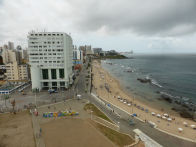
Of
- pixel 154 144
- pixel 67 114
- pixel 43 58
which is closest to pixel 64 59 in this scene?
pixel 43 58

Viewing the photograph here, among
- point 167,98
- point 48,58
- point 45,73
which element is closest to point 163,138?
point 167,98

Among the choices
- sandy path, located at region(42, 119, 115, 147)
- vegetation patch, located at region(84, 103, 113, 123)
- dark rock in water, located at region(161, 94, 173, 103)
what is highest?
vegetation patch, located at region(84, 103, 113, 123)

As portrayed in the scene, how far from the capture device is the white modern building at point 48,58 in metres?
49.2

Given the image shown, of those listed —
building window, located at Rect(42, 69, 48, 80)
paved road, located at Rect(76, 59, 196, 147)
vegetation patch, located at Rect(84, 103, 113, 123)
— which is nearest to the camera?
paved road, located at Rect(76, 59, 196, 147)

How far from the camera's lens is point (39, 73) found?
49.7 meters

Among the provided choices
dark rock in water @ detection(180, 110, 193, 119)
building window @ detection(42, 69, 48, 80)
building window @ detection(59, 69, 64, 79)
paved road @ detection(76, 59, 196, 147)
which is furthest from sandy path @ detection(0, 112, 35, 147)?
dark rock in water @ detection(180, 110, 193, 119)

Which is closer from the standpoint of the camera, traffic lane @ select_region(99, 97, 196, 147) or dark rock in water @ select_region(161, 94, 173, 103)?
traffic lane @ select_region(99, 97, 196, 147)

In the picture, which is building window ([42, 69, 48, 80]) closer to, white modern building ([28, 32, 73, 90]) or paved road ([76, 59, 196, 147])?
white modern building ([28, 32, 73, 90])

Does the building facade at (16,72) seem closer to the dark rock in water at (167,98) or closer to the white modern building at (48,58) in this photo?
the white modern building at (48,58)

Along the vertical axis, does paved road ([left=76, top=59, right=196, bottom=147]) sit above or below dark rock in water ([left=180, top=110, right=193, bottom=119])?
above

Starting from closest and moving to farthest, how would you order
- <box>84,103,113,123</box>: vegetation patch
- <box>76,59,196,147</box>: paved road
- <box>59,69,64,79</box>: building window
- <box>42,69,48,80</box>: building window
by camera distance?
<box>76,59,196,147</box>: paved road → <box>84,103,113,123</box>: vegetation patch → <box>42,69,48,80</box>: building window → <box>59,69,64,79</box>: building window

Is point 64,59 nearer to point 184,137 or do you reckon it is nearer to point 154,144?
point 154,144

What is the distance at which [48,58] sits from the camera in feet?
166

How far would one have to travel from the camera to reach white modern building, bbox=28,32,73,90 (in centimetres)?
4925
